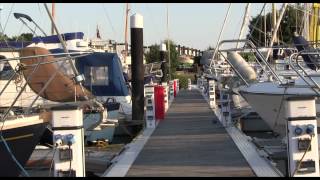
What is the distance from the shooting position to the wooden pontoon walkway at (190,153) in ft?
28.0

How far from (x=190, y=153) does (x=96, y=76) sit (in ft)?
31.8

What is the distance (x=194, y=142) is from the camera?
38.7 feet

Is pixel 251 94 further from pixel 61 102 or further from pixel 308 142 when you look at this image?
pixel 308 142

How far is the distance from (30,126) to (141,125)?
7.10 m

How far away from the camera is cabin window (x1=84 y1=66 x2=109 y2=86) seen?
19.2 m

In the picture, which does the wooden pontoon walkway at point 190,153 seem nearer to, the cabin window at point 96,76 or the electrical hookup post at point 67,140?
the electrical hookup post at point 67,140

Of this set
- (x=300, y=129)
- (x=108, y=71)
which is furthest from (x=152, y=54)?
(x=300, y=129)

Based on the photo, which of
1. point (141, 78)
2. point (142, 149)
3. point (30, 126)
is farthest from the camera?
point (141, 78)

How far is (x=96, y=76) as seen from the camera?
63.7ft

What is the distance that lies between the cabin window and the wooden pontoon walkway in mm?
3950

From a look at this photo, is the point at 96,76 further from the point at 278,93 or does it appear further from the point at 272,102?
the point at 278,93

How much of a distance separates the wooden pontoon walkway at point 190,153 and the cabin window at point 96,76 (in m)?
3.95

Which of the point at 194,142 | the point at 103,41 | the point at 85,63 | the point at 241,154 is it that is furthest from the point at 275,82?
the point at 103,41

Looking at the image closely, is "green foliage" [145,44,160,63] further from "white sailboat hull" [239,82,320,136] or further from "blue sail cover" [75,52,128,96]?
"white sailboat hull" [239,82,320,136]
